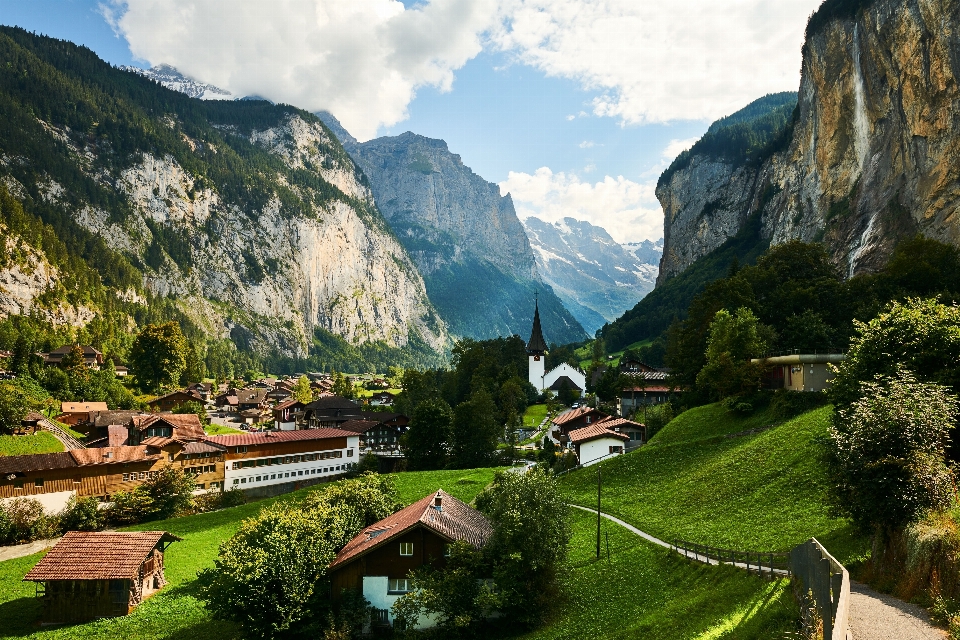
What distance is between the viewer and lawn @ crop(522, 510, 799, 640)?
57.9 ft

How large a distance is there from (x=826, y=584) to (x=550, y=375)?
10178cm

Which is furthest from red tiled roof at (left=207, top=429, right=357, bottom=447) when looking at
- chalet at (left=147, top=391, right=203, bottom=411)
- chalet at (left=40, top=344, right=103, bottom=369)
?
chalet at (left=40, top=344, right=103, bottom=369)

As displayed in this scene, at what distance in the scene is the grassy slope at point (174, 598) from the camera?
3216 centimetres

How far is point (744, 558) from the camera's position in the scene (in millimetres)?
23766

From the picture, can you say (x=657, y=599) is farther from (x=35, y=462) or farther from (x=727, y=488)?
(x=35, y=462)

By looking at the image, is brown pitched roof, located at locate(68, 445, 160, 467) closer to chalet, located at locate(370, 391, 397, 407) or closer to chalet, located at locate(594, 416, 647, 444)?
chalet, located at locate(594, 416, 647, 444)

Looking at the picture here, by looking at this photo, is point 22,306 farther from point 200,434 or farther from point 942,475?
point 942,475

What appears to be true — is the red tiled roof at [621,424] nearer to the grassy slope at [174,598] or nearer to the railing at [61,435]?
the grassy slope at [174,598]

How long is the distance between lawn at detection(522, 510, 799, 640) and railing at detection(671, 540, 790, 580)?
0.47 meters

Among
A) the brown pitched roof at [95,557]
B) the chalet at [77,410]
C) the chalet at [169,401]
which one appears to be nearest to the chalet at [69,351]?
the chalet at [169,401]

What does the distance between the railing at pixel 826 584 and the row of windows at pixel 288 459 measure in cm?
6580

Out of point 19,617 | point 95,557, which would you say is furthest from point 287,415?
point 19,617

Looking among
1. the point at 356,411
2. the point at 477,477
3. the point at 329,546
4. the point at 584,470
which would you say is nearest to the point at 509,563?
the point at 329,546

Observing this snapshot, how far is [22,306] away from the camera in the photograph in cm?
14950
